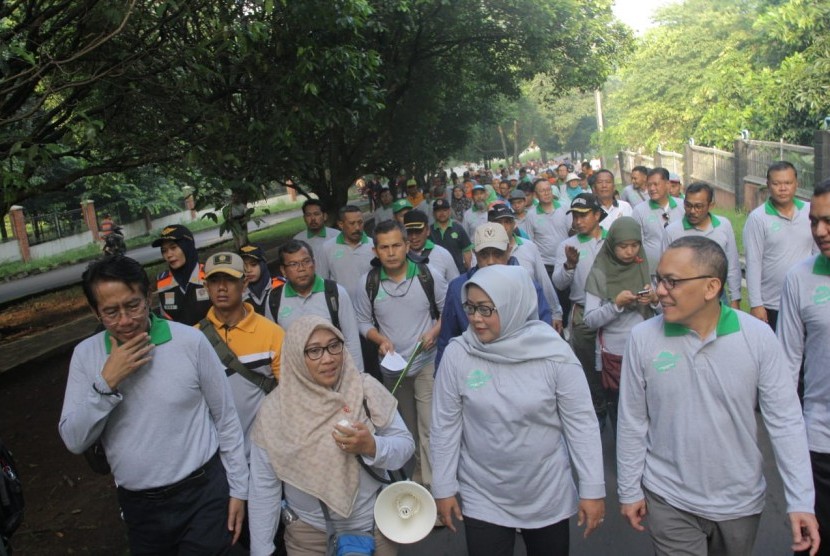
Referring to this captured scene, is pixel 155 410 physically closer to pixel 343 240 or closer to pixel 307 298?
pixel 307 298

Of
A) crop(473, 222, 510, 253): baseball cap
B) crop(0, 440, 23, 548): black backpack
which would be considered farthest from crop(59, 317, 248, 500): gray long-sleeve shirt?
crop(473, 222, 510, 253): baseball cap

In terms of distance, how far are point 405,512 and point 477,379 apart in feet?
1.97

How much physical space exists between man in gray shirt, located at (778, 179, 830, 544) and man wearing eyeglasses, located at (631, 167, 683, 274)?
369cm

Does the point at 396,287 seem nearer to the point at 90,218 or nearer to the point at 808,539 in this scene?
the point at 808,539

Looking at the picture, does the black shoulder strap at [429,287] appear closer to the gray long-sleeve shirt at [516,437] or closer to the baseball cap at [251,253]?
the baseball cap at [251,253]

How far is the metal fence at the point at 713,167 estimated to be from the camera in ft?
67.9

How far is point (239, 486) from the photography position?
3119mm

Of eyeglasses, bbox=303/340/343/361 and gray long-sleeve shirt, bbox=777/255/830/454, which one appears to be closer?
eyeglasses, bbox=303/340/343/361

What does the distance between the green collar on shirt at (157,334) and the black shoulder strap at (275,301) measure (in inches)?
73.5

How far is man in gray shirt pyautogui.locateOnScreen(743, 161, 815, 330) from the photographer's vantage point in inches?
201

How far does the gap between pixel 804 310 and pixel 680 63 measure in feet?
125

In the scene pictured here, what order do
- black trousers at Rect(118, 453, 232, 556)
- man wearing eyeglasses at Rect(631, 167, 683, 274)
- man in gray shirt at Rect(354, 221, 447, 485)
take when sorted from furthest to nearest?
1. man wearing eyeglasses at Rect(631, 167, 683, 274)
2. man in gray shirt at Rect(354, 221, 447, 485)
3. black trousers at Rect(118, 453, 232, 556)

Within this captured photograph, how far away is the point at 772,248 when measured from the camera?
17.1ft

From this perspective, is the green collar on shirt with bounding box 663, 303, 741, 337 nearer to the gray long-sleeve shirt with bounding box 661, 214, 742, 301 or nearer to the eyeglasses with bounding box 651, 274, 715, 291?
the eyeglasses with bounding box 651, 274, 715, 291
